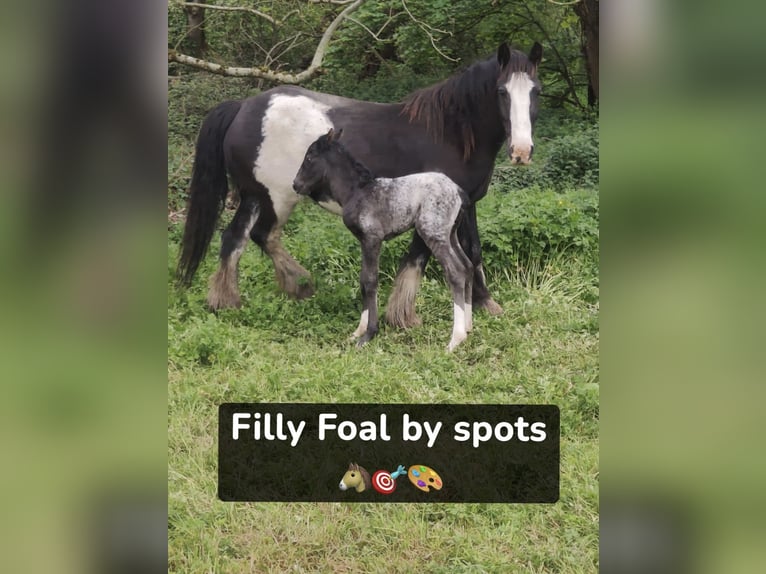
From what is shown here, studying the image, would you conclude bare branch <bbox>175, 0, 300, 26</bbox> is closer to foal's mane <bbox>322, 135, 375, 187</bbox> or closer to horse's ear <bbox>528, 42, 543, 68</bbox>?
foal's mane <bbox>322, 135, 375, 187</bbox>

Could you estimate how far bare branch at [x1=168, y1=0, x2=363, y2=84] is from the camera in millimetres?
3482

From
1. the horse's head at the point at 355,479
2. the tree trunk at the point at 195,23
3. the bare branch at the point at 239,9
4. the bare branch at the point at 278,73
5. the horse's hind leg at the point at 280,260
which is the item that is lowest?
the horse's head at the point at 355,479

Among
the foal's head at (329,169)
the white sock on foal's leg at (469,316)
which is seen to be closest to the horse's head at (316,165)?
the foal's head at (329,169)

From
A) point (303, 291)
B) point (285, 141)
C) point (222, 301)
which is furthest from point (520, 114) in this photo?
point (222, 301)

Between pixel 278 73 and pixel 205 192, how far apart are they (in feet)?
2.04

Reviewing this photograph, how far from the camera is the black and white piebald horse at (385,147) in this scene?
11.9 ft

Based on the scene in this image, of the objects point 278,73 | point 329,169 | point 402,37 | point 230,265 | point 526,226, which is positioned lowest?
point 230,265

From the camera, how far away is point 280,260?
3.76m

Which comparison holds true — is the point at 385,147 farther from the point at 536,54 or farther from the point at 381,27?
the point at 536,54

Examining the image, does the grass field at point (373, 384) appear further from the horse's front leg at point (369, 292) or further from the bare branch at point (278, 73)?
the bare branch at point (278, 73)

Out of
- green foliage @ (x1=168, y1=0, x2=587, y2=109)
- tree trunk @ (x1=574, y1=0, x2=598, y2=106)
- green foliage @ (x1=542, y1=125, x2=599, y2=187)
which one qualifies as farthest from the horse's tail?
tree trunk @ (x1=574, y1=0, x2=598, y2=106)
